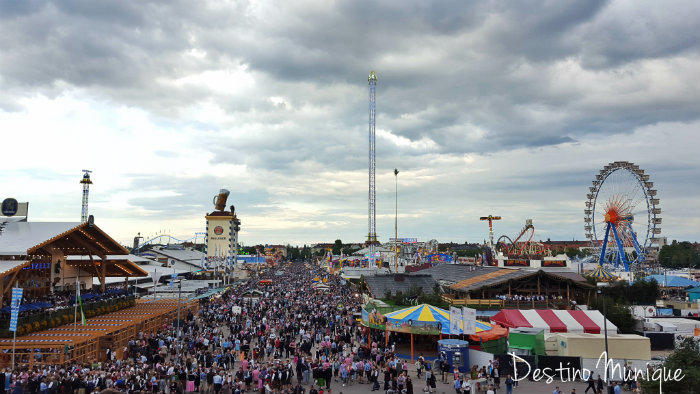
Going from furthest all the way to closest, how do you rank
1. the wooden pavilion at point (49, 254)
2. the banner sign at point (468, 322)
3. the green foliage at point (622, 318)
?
the green foliage at point (622, 318) < the wooden pavilion at point (49, 254) < the banner sign at point (468, 322)

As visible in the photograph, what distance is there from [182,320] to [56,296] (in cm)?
1143

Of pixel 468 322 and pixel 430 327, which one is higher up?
pixel 468 322

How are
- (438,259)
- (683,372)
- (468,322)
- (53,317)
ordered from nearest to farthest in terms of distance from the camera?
(683,372), (468,322), (53,317), (438,259)

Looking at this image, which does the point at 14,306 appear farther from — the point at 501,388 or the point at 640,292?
the point at 640,292

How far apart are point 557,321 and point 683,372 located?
46.0 feet

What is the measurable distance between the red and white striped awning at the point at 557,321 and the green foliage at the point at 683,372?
11799mm

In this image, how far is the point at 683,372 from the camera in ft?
49.3

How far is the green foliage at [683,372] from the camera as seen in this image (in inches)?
578

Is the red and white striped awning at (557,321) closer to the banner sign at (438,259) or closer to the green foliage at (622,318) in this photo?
the green foliage at (622,318)

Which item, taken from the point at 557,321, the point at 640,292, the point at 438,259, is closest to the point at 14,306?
the point at 557,321

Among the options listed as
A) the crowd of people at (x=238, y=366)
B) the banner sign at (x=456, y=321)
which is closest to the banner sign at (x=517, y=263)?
the crowd of people at (x=238, y=366)

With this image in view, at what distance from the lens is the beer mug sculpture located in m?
112

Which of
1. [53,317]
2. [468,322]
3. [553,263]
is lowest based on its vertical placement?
[53,317]

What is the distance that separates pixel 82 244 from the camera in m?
32.1
